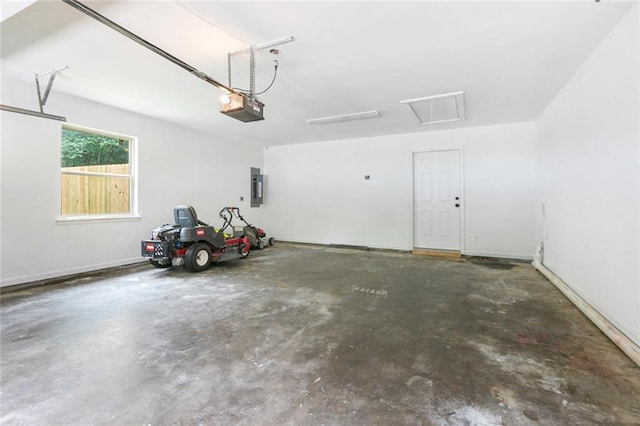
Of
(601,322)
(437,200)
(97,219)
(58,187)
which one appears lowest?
(601,322)

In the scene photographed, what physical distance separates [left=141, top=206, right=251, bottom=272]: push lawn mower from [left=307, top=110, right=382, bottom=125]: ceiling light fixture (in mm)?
2710

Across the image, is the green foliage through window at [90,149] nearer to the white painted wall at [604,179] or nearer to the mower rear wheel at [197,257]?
the mower rear wheel at [197,257]

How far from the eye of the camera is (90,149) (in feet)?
14.7

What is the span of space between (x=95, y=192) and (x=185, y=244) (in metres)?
1.67

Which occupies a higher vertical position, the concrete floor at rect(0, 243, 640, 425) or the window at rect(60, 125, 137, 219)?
the window at rect(60, 125, 137, 219)

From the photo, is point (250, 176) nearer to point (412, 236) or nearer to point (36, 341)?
point (412, 236)

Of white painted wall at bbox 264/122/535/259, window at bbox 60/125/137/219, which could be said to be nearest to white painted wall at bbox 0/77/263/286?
window at bbox 60/125/137/219

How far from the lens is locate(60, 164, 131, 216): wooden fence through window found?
13.8 ft

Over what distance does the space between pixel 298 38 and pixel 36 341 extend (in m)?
3.45

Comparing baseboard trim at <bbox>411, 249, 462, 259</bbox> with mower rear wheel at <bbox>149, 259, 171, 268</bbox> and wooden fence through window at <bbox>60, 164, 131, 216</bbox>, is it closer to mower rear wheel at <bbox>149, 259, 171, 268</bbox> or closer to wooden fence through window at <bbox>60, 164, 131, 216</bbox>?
mower rear wheel at <bbox>149, 259, 171, 268</bbox>

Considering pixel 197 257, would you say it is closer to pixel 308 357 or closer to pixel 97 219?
pixel 97 219

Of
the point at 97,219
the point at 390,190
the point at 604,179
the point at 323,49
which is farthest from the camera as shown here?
the point at 390,190

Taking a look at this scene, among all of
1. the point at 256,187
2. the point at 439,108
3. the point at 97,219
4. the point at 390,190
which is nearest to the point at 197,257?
the point at 97,219

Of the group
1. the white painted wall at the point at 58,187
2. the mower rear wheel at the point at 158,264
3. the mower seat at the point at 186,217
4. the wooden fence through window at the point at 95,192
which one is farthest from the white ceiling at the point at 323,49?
the mower rear wheel at the point at 158,264
